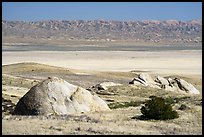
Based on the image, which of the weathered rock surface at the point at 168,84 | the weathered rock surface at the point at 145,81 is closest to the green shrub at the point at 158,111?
the weathered rock surface at the point at 168,84

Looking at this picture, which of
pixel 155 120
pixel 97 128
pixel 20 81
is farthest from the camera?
pixel 20 81

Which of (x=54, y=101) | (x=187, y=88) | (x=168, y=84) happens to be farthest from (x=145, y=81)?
(x=54, y=101)

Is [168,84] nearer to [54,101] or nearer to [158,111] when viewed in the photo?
[54,101]

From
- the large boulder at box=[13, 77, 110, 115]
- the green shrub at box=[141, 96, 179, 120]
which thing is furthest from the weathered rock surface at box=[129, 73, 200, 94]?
the green shrub at box=[141, 96, 179, 120]

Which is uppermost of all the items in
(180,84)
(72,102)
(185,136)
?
(180,84)

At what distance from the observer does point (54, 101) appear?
1719 cm

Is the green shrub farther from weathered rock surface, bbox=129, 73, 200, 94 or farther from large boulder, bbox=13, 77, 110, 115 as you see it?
weathered rock surface, bbox=129, 73, 200, 94

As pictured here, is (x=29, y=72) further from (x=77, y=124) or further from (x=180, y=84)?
(x=77, y=124)

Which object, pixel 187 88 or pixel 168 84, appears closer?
pixel 187 88

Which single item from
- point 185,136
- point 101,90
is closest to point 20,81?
point 101,90

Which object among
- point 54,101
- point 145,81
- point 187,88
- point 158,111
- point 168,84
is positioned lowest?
point 158,111

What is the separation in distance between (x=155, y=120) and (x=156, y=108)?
45cm

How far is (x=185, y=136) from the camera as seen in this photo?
13188mm

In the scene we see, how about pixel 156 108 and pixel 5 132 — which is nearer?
pixel 5 132
